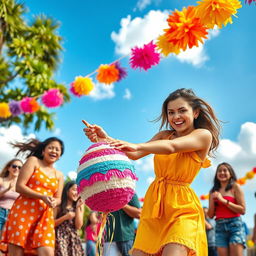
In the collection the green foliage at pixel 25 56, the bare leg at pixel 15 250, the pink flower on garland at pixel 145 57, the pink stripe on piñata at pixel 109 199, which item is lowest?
the bare leg at pixel 15 250

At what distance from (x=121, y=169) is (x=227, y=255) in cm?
328

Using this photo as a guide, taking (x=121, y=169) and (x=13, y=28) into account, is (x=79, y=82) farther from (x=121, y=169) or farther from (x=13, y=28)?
(x=13, y=28)

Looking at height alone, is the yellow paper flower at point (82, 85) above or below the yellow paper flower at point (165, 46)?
above

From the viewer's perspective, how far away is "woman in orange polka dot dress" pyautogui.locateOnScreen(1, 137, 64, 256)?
3891mm

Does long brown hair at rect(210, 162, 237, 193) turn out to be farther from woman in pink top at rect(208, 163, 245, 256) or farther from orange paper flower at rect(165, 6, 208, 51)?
orange paper flower at rect(165, 6, 208, 51)

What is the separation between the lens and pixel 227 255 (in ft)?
16.3

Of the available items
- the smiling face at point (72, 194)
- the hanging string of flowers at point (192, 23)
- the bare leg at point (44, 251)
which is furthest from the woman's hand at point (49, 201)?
the hanging string of flowers at point (192, 23)

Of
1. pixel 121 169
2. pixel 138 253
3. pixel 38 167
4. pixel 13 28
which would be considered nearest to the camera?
pixel 121 169

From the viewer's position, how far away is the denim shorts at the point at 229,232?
4.95 m

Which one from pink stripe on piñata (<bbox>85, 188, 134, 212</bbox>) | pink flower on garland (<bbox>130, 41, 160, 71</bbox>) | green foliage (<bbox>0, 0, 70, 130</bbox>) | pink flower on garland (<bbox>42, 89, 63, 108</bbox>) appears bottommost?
pink stripe on piñata (<bbox>85, 188, 134, 212</bbox>)

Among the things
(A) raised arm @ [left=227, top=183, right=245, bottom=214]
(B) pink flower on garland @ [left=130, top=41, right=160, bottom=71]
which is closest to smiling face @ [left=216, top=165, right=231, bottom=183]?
(A) raised arm @ [left=227, top=183, right=245, bottom=214]

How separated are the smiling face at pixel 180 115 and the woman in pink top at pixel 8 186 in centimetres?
364

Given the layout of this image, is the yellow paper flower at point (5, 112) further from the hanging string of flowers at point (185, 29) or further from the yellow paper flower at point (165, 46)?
the yellow paper flower at point (165, 46)

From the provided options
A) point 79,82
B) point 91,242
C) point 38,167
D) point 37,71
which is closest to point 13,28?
point 37,71
